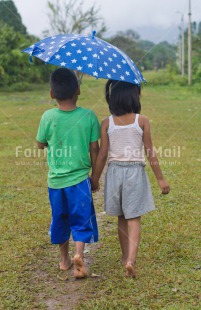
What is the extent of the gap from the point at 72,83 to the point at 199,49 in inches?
1456

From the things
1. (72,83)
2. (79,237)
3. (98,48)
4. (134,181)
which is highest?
(98,48)

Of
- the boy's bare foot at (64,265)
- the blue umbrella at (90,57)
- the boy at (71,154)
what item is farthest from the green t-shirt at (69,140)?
the boy's bare foot at (64,265)

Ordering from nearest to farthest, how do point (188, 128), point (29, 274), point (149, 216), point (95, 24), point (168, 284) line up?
point (168, 284)
point (29, 274)
point (149, 216)
point (188, 128)
point (95, 24)

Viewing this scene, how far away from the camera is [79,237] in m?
3.58

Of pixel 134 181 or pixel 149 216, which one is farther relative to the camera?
pixel 149 216

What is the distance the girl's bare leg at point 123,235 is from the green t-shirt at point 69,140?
1.54 ft

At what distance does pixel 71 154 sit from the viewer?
11.6 feet

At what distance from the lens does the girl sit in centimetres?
350

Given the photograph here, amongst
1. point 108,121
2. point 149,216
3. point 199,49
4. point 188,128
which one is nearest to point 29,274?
point 108,121

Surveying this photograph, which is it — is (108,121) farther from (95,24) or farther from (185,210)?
(95,24)

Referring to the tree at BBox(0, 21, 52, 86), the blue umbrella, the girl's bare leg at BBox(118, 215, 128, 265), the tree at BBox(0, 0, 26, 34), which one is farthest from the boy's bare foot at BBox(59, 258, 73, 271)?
the tree at BBox(0, 0, 26, 34)

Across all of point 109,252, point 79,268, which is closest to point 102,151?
point 79,268

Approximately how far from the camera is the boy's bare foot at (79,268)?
3452 millimetres

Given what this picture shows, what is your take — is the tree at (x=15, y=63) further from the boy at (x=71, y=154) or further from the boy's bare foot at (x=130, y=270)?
the boy's bare foot at (x=130, y=270)
